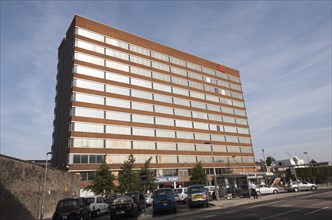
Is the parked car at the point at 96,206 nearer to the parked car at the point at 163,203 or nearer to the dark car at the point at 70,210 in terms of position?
the dark car at the point at 70,210

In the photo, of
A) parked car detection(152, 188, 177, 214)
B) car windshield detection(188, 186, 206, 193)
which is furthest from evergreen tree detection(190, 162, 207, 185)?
parked car detection(152, 188, 177, 214)

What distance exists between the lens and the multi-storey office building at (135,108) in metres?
52.9

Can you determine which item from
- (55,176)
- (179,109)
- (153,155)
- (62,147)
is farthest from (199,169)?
(55,176)

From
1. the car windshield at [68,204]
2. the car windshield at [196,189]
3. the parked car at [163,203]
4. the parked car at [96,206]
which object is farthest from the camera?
the parked car at [96,206]

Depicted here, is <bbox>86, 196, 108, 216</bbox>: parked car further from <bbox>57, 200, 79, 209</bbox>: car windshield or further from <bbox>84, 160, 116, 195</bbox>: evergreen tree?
<bbox>84, 160, 116, 195</bbox>: evergreen tree

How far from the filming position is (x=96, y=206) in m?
24.0

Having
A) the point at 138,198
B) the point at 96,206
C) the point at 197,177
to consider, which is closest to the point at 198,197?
the point at 138,198

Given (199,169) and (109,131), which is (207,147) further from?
(109,131)

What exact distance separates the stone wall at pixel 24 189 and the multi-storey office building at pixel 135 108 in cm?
2243

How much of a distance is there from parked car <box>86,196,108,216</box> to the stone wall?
179 inches

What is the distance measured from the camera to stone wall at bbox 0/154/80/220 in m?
18.0

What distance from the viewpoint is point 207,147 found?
74375mm

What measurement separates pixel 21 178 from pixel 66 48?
1935 inches

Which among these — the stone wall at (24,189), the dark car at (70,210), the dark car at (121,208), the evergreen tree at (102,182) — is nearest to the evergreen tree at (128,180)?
the evergreen tree at (102,182)
